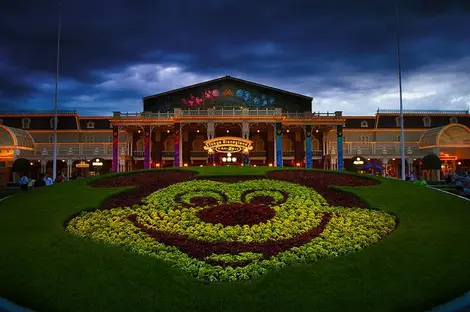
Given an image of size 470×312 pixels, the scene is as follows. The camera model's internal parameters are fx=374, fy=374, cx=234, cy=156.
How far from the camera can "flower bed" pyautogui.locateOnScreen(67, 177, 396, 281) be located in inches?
367

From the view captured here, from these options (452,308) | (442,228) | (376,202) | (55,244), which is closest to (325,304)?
(452,308)

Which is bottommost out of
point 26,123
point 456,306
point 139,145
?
point 456,306

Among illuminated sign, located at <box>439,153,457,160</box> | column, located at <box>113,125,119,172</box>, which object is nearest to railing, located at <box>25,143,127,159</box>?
column, located at <box>113,125,119,172</box>

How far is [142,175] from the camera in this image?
70.8 feet

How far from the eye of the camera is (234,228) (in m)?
11.8

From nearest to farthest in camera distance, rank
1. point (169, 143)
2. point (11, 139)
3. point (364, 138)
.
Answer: point (11, 139) → point (169, 143) → point (364, 138)

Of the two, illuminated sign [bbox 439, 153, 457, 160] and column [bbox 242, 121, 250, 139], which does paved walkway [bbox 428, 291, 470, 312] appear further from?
illuminated sign [bbox 439, 153, 457, 160]

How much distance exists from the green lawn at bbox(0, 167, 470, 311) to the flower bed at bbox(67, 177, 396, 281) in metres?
0.59

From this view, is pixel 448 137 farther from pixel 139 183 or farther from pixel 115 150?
pixel 139 183

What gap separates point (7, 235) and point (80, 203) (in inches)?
153

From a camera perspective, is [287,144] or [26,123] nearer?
[287,144]

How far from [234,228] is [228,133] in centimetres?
4931

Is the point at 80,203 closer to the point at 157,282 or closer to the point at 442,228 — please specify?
the point at 157,282

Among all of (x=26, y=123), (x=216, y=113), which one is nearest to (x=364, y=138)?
(x=216, y=113)
